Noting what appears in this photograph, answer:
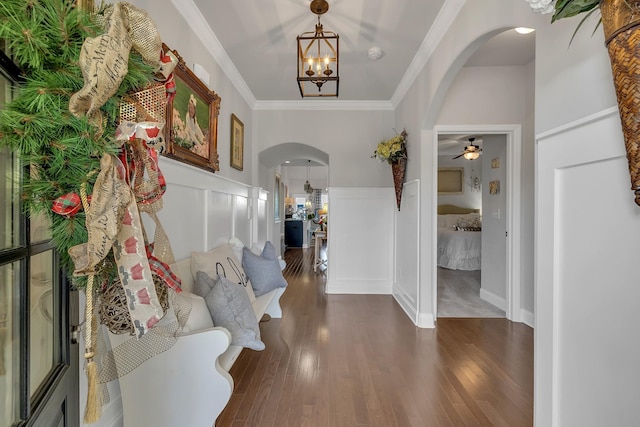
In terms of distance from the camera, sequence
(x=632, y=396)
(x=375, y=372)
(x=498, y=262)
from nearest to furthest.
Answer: (x=632, y=396)
(x=375, y=372)
(x=498, y=262)

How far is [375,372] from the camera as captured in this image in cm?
217

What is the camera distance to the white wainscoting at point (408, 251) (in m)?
3.19

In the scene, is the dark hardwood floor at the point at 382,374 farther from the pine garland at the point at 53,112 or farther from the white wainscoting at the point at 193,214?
the pine garland at the point at 53,112

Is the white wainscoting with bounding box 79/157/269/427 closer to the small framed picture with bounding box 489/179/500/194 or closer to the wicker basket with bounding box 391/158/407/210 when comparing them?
the wicker basket with bounding box 391/158/407/210

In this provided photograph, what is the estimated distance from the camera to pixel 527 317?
Result: 10.4 feet

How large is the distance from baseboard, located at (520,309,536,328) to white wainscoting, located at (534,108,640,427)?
215 centimetres

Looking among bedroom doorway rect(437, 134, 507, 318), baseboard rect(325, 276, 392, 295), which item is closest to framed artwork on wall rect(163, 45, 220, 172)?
baseboard rect(325, 276, 392, 295)

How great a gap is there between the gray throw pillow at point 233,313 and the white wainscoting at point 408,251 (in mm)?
1990

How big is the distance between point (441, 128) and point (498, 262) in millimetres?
1750

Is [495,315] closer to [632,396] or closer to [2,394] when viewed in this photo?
[632,396]

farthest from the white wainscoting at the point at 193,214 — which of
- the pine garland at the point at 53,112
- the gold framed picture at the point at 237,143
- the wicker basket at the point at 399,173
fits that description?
the wicker basket at the point at 399,173

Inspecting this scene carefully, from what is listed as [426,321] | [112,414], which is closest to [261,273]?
[112,414]

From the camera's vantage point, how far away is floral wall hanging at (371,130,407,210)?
142 inches

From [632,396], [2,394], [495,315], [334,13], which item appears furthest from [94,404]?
[495,315]
